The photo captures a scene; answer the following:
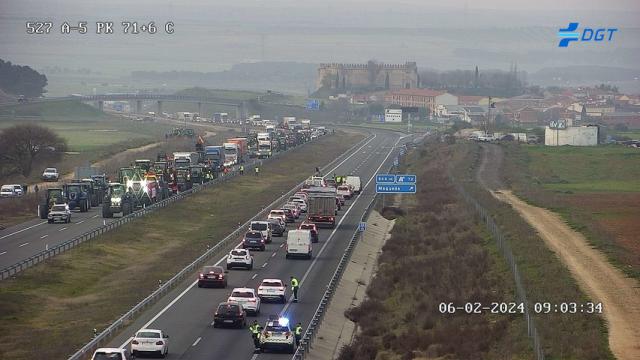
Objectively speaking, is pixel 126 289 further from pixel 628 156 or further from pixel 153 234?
pixel 628 156

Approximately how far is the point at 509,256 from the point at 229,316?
895 inches

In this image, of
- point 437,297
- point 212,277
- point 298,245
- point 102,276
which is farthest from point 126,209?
point 437,297

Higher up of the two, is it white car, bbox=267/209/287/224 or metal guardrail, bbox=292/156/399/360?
metal guardrail, bbox=292/156/399/360

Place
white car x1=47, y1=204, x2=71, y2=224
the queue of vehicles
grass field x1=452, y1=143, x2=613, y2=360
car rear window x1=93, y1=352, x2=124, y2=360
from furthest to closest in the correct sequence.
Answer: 1. white car x1=47, y1=204, x2=71, y2=224
2. the queue of vehicles
3. grass field x1=452, y1=143, x2=613, y2=360
4. car rear window x1=93, y1=352, x2=124, y2=360

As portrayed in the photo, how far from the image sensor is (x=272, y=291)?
67438 millimetres

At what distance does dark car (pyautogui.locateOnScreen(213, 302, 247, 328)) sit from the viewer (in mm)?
59094

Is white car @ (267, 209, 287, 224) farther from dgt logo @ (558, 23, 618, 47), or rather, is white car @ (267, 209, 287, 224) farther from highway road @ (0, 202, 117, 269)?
dgt logo @ (558, 23, 618, 47)

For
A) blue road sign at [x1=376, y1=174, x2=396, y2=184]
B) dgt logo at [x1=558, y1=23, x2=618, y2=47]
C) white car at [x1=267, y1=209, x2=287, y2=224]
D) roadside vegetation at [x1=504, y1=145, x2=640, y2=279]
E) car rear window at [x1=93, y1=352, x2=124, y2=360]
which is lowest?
Answer: roadside vegetation at [x1=504, y1=145, x2=640, y2=279]

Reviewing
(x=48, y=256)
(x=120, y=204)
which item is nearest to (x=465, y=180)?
(x=120, y=204)

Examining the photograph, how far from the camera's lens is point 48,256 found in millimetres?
82750

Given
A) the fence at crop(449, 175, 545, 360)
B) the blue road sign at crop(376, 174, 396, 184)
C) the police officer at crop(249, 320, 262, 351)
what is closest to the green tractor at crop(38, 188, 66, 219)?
the blue road sign at crop(376, 174, 396, 184)

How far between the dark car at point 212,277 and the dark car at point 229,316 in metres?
12.1

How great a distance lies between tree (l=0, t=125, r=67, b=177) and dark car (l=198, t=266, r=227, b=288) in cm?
9603

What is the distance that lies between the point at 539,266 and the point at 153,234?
3815cm
